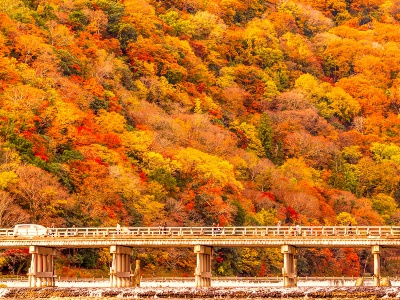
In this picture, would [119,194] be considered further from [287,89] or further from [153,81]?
[287,89]

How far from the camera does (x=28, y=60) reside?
14575cm

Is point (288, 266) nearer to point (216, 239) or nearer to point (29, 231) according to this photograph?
point (216, 239)

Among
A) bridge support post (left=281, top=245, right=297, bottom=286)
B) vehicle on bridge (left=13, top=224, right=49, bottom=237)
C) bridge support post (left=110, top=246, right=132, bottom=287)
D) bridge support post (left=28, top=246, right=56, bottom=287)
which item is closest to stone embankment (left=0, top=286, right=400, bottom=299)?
bridge support post (left=28, top=246, right=56, bottom=287)

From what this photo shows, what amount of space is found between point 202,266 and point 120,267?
7.00 meters

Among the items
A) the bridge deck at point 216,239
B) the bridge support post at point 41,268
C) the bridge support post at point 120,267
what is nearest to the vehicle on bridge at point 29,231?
the bridge deck at point 216,239

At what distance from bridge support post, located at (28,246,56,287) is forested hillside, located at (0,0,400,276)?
517 inches

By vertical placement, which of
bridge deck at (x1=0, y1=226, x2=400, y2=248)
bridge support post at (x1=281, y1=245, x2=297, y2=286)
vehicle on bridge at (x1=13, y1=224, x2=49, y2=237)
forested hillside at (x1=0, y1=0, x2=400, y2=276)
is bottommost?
bridge support post at (x1=281, y1=245, x2=297, y2=286)

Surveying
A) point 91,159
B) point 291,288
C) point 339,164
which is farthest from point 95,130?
point 291,288

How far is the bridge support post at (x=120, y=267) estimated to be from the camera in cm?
9250

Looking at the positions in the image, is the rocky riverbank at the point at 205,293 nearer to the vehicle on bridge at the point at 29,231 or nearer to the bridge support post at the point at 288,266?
the bridge support post at the point at 288,266

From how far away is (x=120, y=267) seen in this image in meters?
93.5

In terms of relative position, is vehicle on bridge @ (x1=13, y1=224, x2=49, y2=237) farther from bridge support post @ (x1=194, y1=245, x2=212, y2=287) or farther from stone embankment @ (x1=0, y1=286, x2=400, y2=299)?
bridge support post @ (x1=194, y1=245, x2=212, y2=287)

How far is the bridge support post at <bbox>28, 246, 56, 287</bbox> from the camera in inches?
3671

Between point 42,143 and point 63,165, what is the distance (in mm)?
3993
